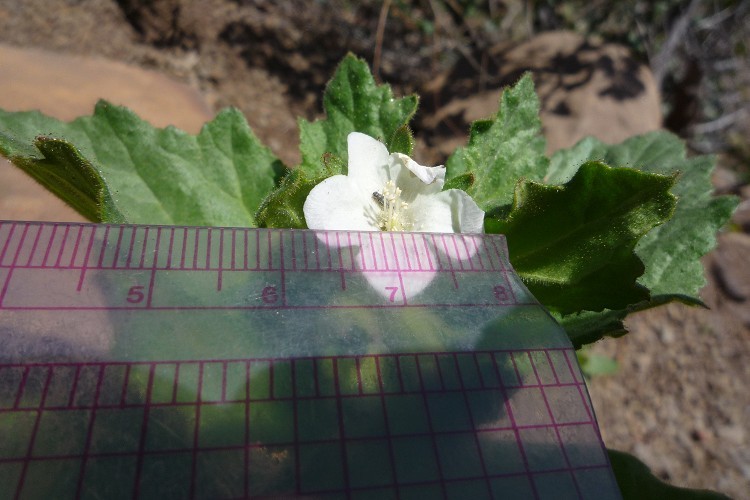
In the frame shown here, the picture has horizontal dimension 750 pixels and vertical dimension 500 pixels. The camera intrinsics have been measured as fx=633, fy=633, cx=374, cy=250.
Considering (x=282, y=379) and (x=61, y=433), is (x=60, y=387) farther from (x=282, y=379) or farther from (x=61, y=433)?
(x=282, y=379)

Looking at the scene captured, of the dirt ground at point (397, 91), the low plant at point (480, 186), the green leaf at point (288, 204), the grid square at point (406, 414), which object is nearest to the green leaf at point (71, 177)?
the low plant at point (480, 186)

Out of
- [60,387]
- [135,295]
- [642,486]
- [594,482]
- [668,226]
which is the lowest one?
[642,486]

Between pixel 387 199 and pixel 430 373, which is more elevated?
pixel 387 199

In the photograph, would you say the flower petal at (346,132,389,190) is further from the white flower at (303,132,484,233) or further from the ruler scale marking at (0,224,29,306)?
the ruler scale marking at (0,224,29,306)

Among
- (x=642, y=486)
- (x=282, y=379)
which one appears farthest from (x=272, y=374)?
(x=642, y=486)

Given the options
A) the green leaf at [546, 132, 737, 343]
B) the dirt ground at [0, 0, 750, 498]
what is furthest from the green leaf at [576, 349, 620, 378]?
the green leaf at [546, 132, 737, 343]
